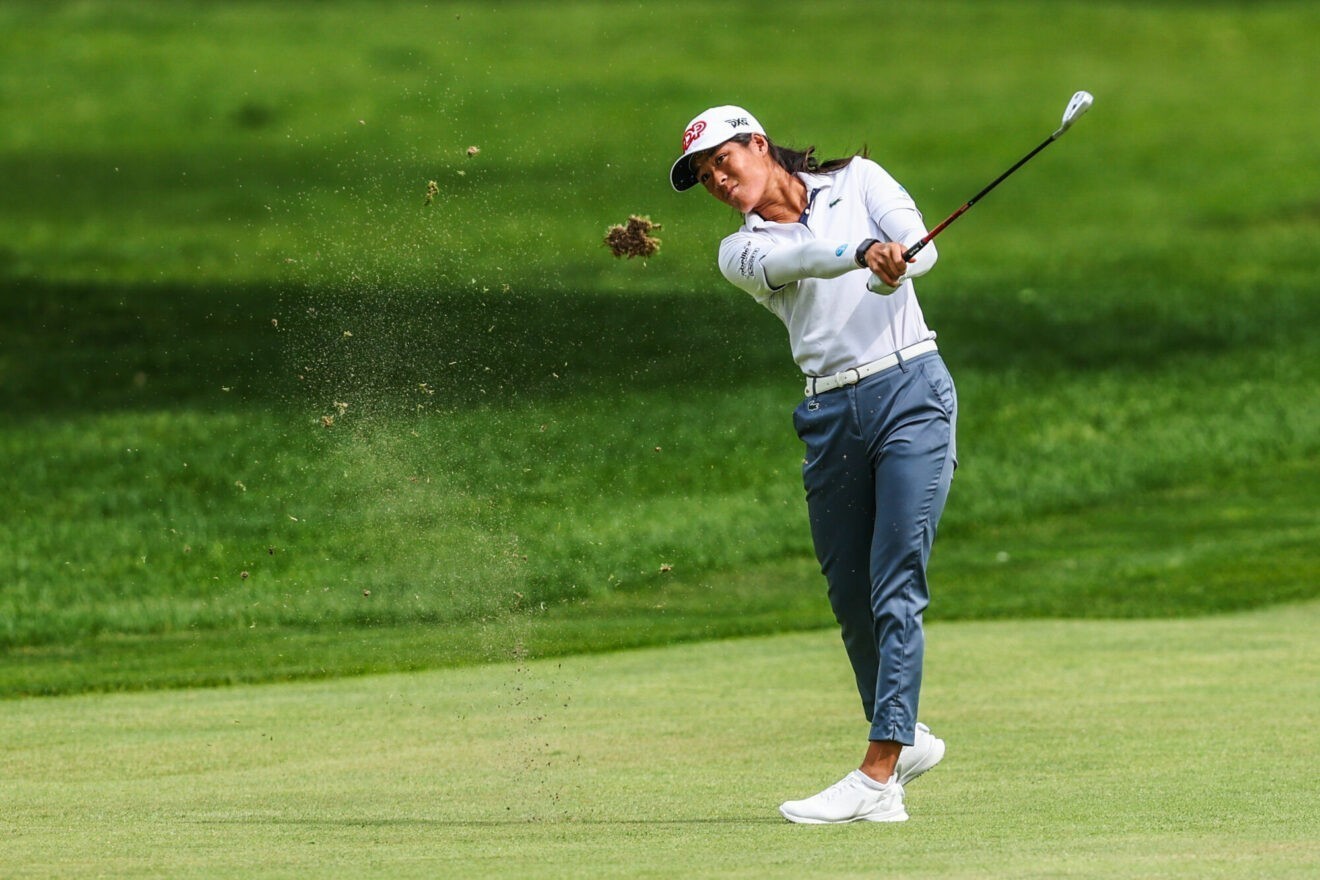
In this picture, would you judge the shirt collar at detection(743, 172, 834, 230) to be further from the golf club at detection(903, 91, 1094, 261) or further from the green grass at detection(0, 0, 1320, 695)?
the green grass at detection(0, 0, 1320, 695)

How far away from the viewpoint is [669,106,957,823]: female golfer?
5.62m

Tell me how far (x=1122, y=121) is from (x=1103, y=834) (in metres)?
32.5

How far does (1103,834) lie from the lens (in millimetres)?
5066

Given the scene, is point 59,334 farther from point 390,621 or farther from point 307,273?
point 390,621

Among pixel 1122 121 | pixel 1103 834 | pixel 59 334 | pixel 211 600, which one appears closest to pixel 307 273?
pixel 59 334

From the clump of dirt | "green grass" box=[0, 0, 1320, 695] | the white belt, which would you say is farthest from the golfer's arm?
"green grass" box=[0, 0, 1320, 695]

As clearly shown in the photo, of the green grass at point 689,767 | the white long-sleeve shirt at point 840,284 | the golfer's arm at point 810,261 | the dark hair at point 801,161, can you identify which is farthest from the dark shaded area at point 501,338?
the golfer's arm at point 810,261

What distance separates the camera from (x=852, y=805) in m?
5.45

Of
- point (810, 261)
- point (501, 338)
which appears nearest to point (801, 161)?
point (810, 261)

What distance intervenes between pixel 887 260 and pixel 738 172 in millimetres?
686

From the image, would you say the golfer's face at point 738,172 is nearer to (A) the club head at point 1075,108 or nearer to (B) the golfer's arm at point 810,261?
(B) the golfer's arm at point 810,261

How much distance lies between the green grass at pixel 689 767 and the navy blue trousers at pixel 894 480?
35cm

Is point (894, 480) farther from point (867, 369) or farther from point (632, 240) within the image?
point (632, 240)

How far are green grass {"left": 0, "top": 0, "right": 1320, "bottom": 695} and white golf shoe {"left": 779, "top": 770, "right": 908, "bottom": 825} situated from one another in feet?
10.3
